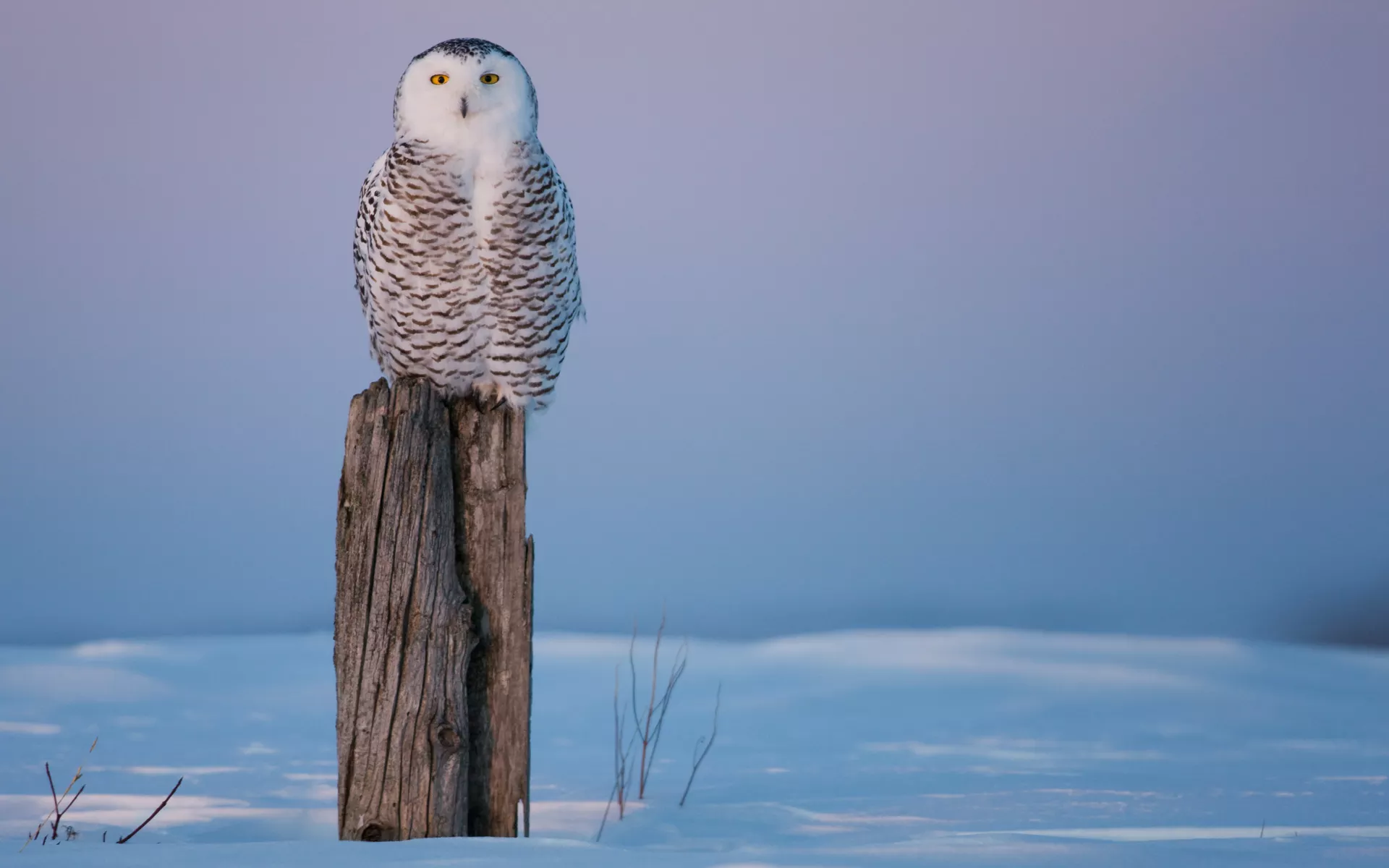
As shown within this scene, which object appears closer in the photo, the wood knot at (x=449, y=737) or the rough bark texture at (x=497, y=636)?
the wood knot at (x=449, y=737)

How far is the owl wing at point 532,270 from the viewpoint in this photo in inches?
160

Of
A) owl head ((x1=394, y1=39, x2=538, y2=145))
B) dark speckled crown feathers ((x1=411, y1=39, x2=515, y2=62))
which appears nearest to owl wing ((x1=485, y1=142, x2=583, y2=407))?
owl head ((x1=394, y1=39, x2=538, y2=145))

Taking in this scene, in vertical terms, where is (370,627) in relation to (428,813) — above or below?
above

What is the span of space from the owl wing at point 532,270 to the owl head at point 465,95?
115 millimetres

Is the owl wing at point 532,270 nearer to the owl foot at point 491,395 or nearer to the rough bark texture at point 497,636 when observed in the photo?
the owl foot at point 491,395

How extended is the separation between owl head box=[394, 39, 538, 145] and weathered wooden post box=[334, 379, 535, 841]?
2.74 ft

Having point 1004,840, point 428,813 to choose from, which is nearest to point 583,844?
point 428,813

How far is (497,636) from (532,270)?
1.23 m

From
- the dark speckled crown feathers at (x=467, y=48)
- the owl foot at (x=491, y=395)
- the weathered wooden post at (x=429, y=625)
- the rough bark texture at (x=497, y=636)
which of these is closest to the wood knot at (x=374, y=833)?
the weathered wooden post at (x=429, y=625)

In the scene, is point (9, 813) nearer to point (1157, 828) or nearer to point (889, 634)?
point (1157, 828)

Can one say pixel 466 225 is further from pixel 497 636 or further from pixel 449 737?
pixel 449 737

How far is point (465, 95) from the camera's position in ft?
12.8

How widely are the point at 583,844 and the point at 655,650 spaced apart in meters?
2.07

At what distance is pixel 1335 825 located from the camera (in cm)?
512
